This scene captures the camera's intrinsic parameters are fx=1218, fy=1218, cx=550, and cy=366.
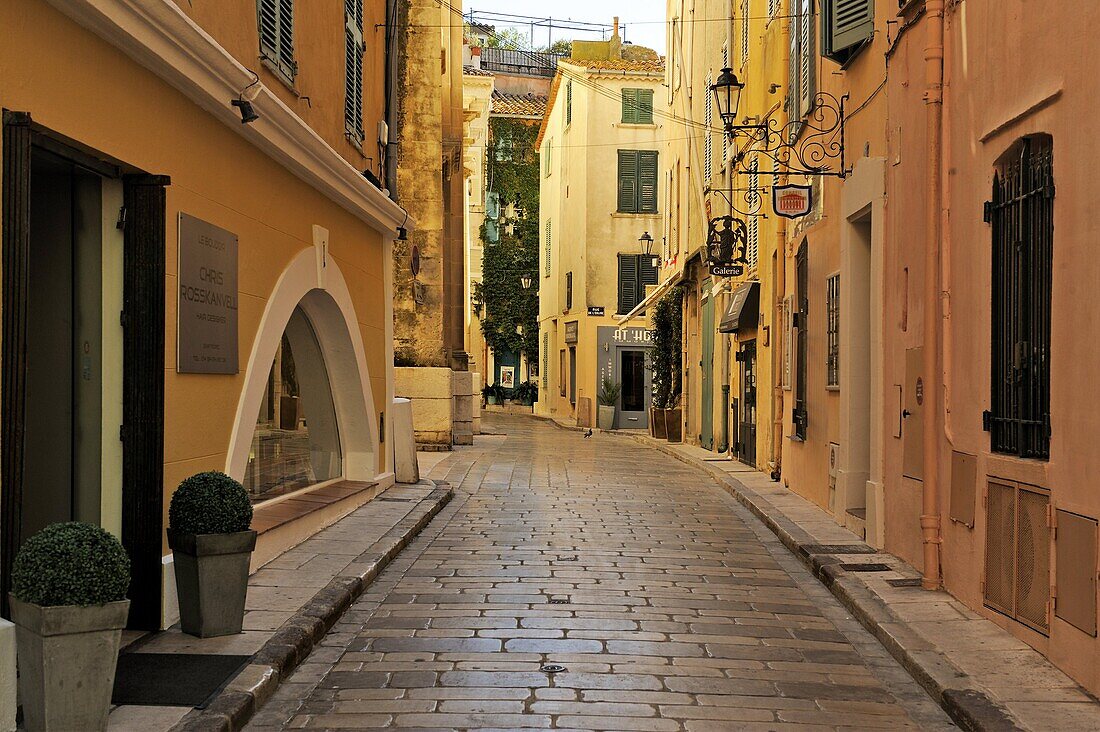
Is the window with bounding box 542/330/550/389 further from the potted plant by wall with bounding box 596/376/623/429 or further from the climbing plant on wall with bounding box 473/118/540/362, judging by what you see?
the potted plant by wall with bounding box 596/376/623/429

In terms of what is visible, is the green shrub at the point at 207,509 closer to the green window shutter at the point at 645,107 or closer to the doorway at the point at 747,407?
the doorway at the point at 747,407

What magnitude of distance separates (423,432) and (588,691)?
1726 centimetres

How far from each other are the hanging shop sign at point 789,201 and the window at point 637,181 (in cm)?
2616

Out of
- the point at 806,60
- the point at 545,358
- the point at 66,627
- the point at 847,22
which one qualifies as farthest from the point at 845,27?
the point at 545,358

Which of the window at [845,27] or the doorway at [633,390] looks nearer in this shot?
the window at [845,27]

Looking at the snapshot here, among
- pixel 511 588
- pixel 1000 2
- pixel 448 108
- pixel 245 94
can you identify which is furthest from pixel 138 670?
pixel 448 108

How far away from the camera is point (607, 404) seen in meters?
36.7

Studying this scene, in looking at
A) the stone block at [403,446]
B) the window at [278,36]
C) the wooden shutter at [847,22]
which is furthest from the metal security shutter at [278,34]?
the stone block at [403,446]

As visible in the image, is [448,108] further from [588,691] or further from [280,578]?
[588,691]

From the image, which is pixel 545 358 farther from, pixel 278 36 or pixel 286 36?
pixel 278 36

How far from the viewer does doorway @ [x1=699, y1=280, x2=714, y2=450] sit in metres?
24.5

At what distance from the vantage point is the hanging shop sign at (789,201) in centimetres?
1371

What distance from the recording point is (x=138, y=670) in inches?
236

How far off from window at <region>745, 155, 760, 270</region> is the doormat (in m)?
14.0
